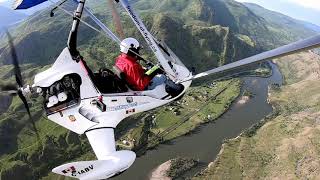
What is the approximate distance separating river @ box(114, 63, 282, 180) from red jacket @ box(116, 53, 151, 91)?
70.3m

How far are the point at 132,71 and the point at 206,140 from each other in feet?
289

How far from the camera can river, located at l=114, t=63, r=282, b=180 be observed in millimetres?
91738

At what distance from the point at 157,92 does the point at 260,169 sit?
69555mm

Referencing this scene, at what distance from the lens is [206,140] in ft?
345

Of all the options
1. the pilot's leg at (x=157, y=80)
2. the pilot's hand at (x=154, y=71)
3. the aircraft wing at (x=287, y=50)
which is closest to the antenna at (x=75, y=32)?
the pilot's leg at (x=157, y=80)

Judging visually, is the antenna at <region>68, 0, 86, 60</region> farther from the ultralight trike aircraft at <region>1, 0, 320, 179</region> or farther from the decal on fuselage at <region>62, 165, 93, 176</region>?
the decal on fuselage at <region>62, 165, 93, 176</region>

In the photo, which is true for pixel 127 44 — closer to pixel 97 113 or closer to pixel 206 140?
pixel 97 113

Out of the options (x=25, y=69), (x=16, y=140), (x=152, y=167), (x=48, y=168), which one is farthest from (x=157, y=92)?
(x=25, y=69)

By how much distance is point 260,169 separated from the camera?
3329 inches

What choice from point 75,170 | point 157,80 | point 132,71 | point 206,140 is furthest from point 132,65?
point 206,140

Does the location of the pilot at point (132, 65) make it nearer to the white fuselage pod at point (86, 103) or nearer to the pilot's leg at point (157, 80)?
the pilot's leg at point (157, 80)

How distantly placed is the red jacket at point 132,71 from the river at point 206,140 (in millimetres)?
70326

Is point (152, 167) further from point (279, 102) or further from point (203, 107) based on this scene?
point (279, 102)

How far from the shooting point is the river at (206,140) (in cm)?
9174
